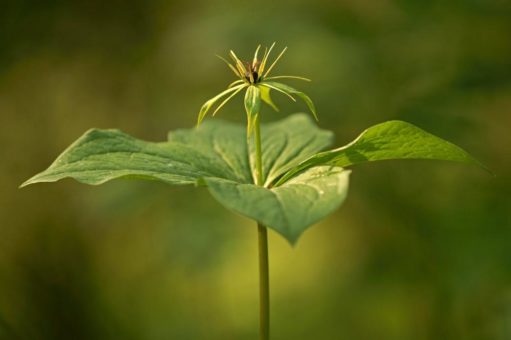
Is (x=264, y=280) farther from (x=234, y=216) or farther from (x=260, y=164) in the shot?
(x=234, y=216)

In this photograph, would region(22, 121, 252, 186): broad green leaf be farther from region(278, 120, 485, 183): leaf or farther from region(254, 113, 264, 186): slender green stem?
region(278, 120, 485, 183): leaf

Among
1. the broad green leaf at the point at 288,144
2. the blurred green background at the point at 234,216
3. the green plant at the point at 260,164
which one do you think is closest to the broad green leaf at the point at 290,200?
the green plant at the point at 260,164

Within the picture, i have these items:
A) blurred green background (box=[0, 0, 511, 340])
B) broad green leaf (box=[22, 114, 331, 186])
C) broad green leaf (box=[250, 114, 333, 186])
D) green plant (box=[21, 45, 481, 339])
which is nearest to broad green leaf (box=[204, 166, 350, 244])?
green plant (box=[21, 45, 481, 339])

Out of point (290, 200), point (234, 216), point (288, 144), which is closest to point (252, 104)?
point (290, 200)

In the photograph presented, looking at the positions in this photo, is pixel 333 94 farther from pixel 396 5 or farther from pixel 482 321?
pixel 482 321

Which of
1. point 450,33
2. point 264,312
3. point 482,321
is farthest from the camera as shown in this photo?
point 450,33

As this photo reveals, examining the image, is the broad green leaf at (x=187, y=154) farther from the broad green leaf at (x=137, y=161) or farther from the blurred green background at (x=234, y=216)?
the blurred green background at (x=234, y=216)

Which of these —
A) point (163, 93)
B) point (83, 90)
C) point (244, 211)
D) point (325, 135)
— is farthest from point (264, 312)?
point (83, 90)
